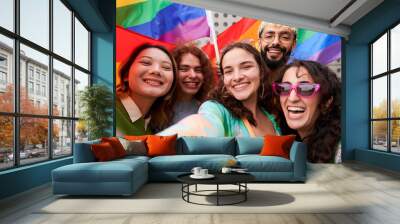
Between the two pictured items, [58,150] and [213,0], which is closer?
[58,150]

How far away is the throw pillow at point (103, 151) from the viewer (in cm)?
543

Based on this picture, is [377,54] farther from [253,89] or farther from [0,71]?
[0,71]

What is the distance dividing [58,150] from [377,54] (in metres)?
7.33

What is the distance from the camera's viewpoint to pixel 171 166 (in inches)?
229

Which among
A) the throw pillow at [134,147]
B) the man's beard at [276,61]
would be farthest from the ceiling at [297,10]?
the throw pillow at [134,147]

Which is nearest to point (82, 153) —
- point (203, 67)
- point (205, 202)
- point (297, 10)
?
point (205, 202)

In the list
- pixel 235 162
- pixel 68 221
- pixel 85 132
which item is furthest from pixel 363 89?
pixel 68 221

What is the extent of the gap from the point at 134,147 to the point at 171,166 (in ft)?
3.17

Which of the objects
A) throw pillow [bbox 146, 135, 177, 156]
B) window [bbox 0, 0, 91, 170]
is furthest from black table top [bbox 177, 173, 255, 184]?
window [bbox 0, 0, 91, 170]

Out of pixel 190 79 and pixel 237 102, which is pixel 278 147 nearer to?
pixel 237 102

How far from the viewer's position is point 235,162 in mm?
5660

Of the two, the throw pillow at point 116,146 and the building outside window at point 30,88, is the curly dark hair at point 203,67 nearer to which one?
the throw pillow at point 116,146

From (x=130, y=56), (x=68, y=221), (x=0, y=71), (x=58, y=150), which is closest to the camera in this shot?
(x=68, y=221)

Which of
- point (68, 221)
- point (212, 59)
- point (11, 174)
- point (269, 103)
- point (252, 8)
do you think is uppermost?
point (252, 8)
